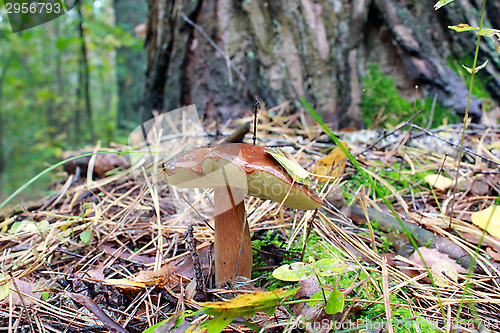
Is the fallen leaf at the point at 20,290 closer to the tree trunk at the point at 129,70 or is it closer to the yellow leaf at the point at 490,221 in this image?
the yellow leaf at the point at 490,221

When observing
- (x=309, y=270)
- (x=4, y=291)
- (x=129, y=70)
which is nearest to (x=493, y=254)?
(x=309, y=270)

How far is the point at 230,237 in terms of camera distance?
1047 millimetres

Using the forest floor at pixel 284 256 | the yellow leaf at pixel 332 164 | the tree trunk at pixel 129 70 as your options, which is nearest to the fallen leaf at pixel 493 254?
the forest floor at pixel 284 256

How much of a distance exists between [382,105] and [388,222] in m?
1.37

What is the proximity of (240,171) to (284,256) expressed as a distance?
51cm

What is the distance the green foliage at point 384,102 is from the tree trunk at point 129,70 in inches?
186

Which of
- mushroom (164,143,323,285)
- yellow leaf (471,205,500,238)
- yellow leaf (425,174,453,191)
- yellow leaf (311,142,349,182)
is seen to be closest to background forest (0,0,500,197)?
yellow leaf (425,174,453,191)

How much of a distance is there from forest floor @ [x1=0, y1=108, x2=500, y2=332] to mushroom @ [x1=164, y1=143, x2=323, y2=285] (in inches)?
3.7

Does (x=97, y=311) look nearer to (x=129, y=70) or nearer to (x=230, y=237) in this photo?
(x=230, y=237)

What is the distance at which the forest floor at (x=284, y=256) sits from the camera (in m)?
0.85

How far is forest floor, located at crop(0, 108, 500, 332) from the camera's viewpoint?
853mm

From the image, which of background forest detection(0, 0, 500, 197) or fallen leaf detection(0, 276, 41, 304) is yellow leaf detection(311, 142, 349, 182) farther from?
fallen leaf detection(0, 276, 41, 304)

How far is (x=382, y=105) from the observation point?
7.73ft

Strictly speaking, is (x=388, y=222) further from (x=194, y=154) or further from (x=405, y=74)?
(x=405, y=74)
